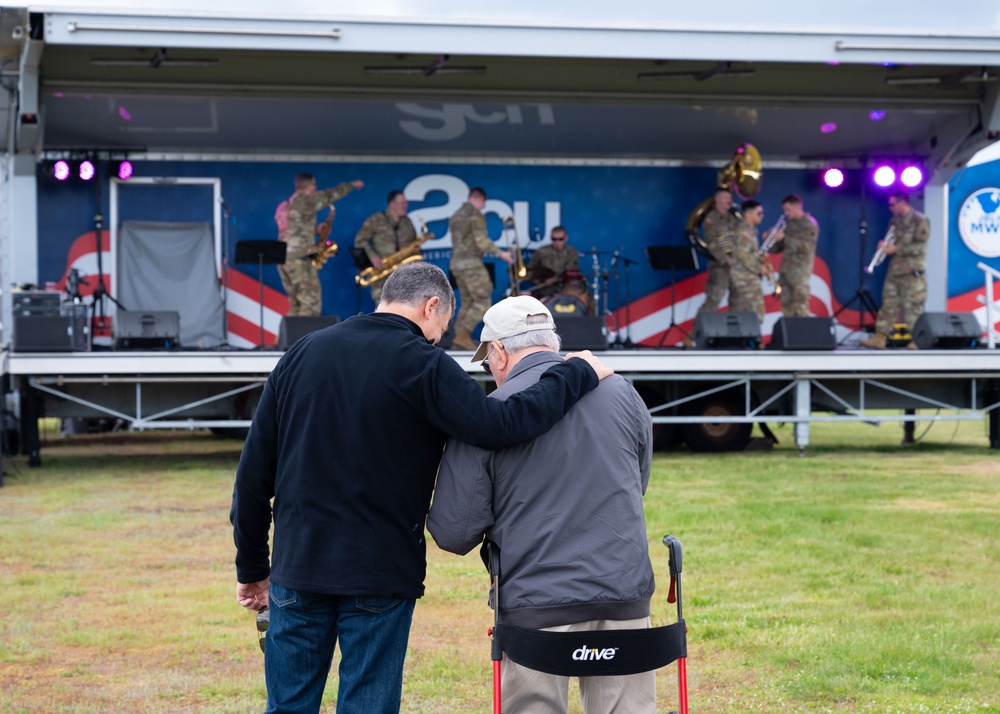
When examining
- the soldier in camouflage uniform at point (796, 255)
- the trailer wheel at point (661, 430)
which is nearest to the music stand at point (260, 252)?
the trailer wheel at point (661, 430)

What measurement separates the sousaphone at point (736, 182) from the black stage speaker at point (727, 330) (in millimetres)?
1313

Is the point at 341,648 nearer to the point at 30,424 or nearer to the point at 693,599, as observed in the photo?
the point at 693,599

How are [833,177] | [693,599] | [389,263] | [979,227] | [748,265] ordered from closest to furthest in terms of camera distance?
[693,599]
[389,263]
[748,265]
[833,177]
[979,227]

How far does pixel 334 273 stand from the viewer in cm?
1230

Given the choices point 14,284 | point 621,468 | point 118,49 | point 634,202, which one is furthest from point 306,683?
point 634,202

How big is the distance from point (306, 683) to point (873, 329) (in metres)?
11.2

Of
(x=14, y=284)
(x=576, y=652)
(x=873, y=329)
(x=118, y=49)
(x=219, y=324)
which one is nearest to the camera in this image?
(x=576, y=652)

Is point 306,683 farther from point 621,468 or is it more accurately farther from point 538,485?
point 621,468

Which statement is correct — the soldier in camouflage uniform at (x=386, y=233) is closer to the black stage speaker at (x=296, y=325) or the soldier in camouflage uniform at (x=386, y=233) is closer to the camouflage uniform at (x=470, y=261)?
the camouflage uniform at (x=470, y=261)

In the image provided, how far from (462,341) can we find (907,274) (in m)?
4.83

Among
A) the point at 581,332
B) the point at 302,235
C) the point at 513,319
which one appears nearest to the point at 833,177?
the point at 581,332

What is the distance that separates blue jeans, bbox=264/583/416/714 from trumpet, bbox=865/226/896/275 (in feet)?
35.9

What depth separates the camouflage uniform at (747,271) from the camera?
11992 millimetres

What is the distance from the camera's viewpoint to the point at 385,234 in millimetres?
12000
